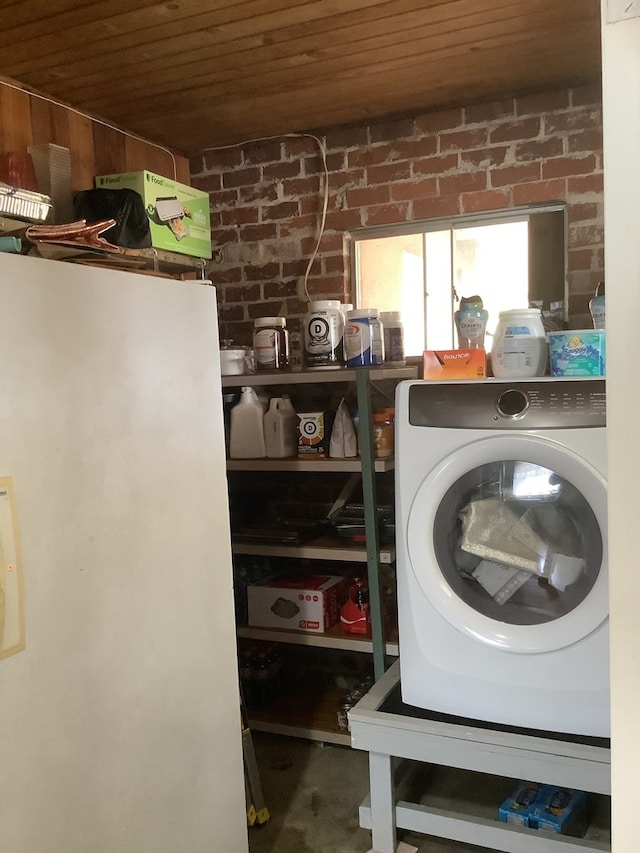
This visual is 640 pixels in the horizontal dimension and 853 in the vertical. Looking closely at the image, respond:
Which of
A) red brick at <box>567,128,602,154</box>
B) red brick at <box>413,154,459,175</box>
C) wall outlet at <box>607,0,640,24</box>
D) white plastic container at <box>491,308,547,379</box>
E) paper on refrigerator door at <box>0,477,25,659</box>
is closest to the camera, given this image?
wall outlet at <box>607,0,640,24</box>

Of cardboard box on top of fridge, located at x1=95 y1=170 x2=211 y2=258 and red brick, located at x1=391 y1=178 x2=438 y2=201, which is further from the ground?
red brick, located at x1=391 y1=178 x2=438 y2=201

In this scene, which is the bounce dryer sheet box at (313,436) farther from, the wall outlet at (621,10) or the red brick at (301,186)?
the wall outlet at (621,10)

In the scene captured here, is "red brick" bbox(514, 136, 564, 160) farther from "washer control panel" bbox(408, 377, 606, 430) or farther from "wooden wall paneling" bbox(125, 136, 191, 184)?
"wooden wall paneling" bbox(125, 136, 191, 184)

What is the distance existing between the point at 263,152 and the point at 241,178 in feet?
0.45

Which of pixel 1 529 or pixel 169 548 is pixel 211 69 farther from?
pixel 1 529

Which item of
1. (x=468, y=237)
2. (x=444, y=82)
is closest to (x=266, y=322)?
(x=468, y=237)

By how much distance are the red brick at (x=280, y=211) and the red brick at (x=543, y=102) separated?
0.89 m

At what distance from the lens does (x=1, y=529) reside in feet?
3.73

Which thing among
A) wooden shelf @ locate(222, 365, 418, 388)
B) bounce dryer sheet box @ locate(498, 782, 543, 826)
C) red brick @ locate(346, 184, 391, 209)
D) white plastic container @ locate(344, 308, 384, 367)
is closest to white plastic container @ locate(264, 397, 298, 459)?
wooden shelf @ locate(222, 365, 418, 388)

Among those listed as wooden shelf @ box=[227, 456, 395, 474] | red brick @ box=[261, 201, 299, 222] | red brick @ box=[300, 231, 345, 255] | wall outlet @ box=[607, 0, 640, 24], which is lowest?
wooden shelf @ box=[227, 456, 395, 474]

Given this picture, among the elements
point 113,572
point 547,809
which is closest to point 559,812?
point 547,809

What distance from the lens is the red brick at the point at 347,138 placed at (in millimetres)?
2692

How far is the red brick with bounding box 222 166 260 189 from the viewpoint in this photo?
9.45ft

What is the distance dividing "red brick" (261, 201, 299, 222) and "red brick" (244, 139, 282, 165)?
177mm
